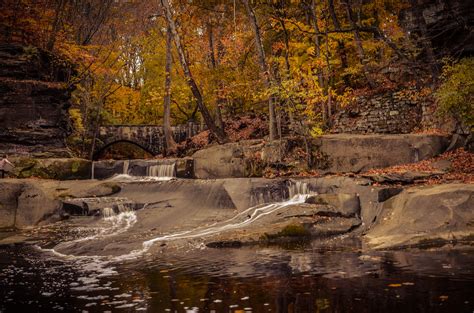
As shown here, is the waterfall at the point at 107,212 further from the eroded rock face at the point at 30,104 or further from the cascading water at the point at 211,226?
the eroded rock face at the point at 30,104

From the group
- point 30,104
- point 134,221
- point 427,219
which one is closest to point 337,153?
point 427,219

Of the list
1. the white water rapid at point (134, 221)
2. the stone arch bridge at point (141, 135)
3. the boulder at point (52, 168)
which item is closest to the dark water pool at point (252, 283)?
the white water rapid at point (134, 221)

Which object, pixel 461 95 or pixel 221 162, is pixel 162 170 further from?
pixel 461 95

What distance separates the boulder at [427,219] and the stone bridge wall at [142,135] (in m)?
18.9

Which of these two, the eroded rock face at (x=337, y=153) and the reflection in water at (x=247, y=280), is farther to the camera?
the eroded rock face at (x=337, y=153)

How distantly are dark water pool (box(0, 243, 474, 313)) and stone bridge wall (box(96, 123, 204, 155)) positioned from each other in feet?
60.5

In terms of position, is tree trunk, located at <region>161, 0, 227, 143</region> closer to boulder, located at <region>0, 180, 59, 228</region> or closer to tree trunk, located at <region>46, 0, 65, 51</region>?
tree trunk, located at <region>46, 0, 65, 51</region>

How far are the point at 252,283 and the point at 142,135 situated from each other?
72.6ft

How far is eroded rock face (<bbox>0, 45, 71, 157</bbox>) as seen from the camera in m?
19.3

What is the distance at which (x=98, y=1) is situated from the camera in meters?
22.6

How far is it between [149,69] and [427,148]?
23.1 m

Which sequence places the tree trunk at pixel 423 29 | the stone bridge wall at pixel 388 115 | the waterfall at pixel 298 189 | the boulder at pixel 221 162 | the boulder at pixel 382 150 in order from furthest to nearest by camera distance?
the stone bridge wall at pixel 388 115 < the tree trunk at pixel 423 29 < the boulder at pixel 221 162 < the boulder at pixel 382 150 < the waterfall at pixel 298 189

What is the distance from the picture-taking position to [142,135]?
26.8 meters

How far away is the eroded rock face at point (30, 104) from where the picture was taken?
63.2 ft
